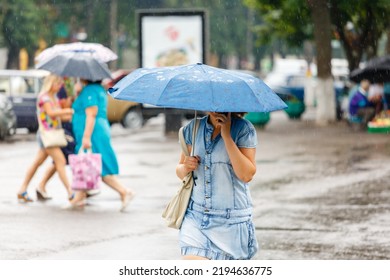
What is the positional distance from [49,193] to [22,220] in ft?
8.09

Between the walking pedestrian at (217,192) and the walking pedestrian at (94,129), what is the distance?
5295 millimetres

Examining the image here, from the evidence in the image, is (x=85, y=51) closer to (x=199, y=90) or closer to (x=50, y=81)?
(x=50, y=81)

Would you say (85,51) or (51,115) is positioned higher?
(85,51)

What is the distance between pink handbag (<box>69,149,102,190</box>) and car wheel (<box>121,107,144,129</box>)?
16.1m

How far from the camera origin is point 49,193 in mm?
13188

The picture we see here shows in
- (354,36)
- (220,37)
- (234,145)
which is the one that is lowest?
(220,37)

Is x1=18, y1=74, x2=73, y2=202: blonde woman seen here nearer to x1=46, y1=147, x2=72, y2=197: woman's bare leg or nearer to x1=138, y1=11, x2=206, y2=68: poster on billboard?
x1=46, y1=147, x2=72, y2=197: woman's bare leg

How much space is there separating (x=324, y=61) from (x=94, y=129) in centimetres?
1770

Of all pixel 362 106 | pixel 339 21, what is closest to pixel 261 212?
pixel 362 106

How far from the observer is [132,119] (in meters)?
27.6

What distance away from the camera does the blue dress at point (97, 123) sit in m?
11.1

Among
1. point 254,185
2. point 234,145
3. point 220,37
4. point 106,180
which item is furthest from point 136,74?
point 220,37

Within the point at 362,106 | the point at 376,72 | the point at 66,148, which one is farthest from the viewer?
the point at 362,106

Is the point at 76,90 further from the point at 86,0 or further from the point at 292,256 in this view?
the point at 86,0
